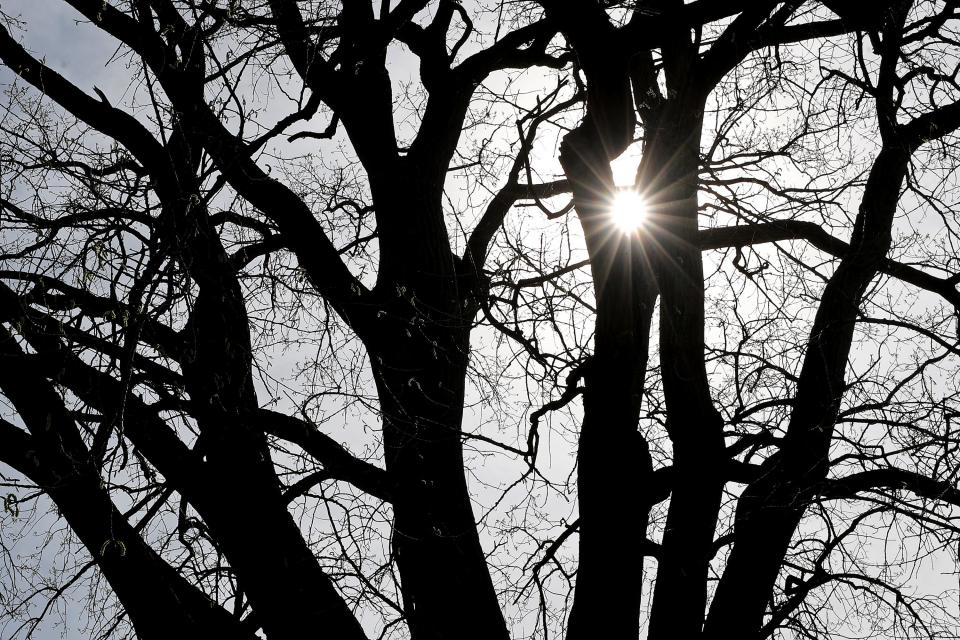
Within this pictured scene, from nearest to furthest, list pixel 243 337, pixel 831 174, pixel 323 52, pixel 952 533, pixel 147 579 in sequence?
1. pixel 147 579
2. pixel 952 533
3. pixel 243 337
4. pixel 831 174
5. pixel 323 52

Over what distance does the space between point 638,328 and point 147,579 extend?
6.71 feet

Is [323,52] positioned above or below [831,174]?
above

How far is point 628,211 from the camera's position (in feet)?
10.9

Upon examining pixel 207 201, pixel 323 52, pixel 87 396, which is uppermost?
pixel 323 52

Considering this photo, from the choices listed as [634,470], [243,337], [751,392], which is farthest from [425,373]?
[751,392]

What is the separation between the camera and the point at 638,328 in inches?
131

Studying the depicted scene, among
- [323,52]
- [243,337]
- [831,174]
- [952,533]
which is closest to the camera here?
[952,533]

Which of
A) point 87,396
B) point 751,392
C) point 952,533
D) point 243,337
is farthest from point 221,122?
point 952,533

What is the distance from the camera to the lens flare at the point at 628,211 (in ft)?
10.8

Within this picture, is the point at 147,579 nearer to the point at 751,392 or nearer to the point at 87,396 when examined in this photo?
the point at 87,396

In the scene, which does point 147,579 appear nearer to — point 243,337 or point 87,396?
point 87,396

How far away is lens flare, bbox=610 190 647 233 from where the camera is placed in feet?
10.8

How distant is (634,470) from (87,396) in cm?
210

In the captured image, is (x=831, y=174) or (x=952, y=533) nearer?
Answer: (x=952, y=533)
